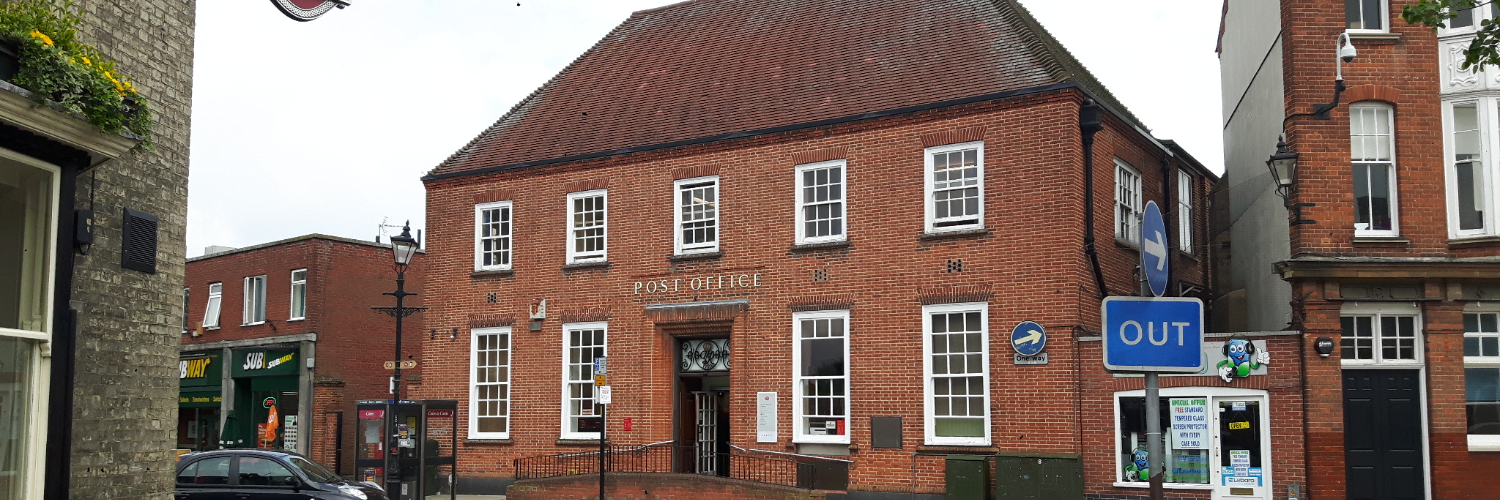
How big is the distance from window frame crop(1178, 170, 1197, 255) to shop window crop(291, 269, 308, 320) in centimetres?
2210

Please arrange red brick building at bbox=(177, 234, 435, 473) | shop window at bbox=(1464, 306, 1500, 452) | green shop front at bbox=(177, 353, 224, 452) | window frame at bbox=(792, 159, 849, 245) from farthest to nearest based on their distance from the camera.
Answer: green shop front at bbox=(177, 353, 224, 452), red brick building at bbox=(177, 234, 435, 473), window frame at bbox=(792, 159, 849, 245), shop window at bbox=(1464, 306, 1500, 452)

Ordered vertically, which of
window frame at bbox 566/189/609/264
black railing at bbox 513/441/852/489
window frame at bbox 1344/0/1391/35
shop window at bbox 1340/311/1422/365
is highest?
window frame at bbox 1344/0/1391/35

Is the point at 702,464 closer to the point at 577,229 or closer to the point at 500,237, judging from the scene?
the point at 577,229

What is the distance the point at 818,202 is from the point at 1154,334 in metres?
15.2

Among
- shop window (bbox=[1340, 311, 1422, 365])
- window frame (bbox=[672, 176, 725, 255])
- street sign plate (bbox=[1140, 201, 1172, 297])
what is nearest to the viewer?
street sign plate (bbox=[1140, 201, 1172, 297])

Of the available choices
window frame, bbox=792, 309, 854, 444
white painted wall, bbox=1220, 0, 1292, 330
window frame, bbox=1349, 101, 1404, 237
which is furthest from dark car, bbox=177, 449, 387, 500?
window frame, bbox=1349, 101, 1404, 237

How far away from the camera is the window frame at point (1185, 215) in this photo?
2494 centimetres

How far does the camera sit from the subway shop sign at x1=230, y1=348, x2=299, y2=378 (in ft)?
109

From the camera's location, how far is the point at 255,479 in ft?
59.0

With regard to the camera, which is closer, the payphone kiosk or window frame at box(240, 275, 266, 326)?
the payphone kiosk

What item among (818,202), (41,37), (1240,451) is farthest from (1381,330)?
(41,37)

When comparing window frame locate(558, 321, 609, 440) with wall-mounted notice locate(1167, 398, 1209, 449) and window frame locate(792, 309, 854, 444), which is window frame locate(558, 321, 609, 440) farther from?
wall-mounted notice locate(1167, 398, 1209, 449)

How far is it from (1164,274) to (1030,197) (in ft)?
40.1

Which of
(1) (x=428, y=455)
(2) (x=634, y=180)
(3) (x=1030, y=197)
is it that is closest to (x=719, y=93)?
(2) (x=634, y=180)
